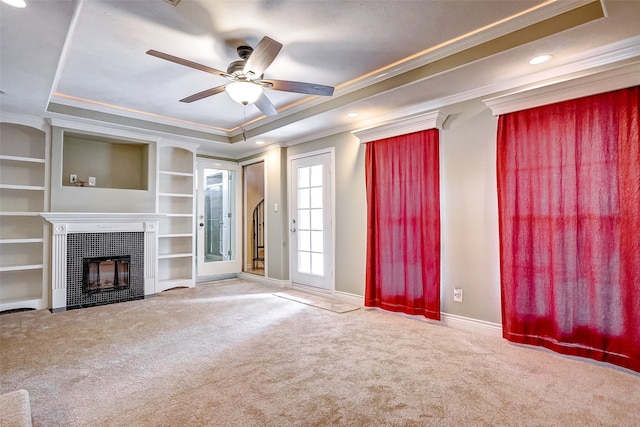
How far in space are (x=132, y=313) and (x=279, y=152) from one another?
3.12 meters

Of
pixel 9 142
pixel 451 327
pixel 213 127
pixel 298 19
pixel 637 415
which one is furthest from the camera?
pixel 213 127

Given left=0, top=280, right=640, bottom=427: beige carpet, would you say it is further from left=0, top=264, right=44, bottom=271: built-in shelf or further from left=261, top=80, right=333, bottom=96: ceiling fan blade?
left=261, top=80, right=333, bottom=96: ceiling fan blade

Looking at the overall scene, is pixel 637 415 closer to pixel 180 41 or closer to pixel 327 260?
pixel 327 260

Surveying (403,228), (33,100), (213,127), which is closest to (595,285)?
(403,228)

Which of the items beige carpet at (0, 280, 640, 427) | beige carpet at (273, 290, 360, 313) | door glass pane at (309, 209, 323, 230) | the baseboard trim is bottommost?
beige carpet at (0, 280, 640, 427)

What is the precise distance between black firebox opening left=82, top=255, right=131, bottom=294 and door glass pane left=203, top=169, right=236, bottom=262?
1502 mm

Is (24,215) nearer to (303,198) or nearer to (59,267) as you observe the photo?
(59,267)

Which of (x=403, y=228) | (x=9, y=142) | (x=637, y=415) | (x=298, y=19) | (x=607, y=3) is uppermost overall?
(x=298, y=19)

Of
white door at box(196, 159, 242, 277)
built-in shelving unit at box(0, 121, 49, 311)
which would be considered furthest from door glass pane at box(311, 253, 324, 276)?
built-in shelving unit at box(0, 121, 49, 311)

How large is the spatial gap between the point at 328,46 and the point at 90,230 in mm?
3912

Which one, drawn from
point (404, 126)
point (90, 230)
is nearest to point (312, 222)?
point (404, 126)

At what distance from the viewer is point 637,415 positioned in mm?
1899

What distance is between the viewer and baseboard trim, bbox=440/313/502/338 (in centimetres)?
315

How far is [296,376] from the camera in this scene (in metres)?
2.37
